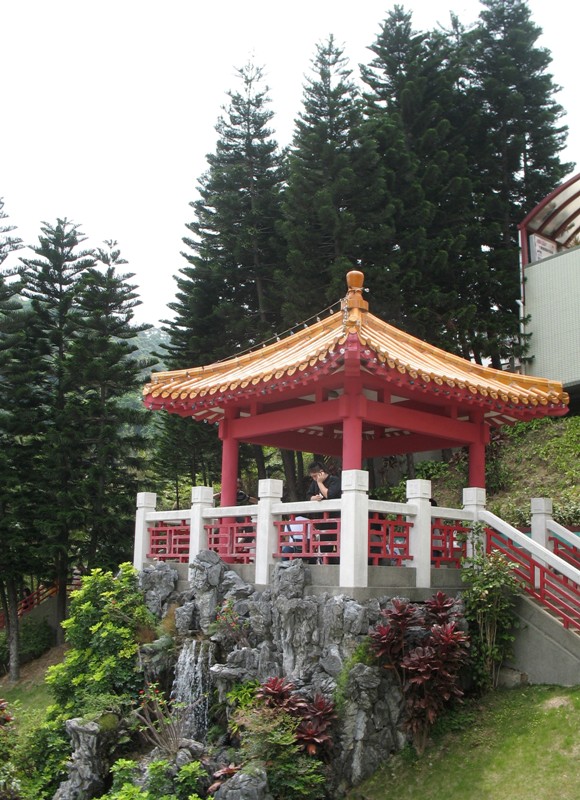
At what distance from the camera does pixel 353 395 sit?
30.3ft

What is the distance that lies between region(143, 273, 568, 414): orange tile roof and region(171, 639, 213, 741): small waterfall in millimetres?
2733

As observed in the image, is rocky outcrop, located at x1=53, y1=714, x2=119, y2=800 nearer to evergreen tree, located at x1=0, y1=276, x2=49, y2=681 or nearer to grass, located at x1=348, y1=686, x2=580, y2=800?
grass, located at x1=348, y1=686, x2=580, y2=800

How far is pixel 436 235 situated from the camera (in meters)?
19.1

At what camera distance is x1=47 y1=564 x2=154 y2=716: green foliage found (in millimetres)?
9664

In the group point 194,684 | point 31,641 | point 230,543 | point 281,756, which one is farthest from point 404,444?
point 31,641

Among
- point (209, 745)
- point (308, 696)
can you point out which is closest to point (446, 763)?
point (308, 696)

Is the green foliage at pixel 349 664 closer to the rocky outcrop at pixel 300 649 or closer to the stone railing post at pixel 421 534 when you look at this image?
the rocky outcrop at pixel 300 649

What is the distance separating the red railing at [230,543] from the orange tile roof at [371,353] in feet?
4.80

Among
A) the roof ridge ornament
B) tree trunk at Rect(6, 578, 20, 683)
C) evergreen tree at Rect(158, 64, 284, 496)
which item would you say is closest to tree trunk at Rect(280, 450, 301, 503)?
evergreen tree at Rect(158, 64, 284, 496)

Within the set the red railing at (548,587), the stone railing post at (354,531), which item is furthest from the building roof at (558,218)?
the stone railing post at (354,531)

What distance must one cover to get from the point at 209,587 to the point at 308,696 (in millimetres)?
1966

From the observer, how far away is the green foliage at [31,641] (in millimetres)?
18266

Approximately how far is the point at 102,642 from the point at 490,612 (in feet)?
14.1

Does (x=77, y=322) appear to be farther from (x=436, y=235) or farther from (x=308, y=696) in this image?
(x=308, y=696)
